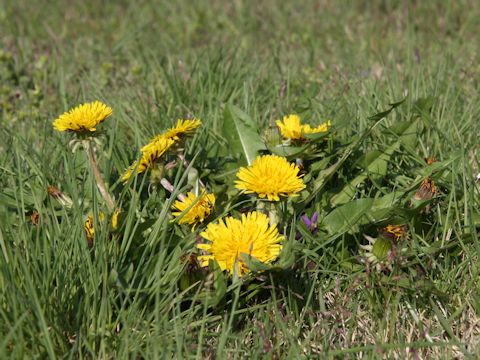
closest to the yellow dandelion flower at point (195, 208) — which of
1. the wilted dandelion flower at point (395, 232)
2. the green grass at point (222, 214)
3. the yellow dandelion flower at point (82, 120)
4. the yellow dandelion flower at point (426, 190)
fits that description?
the green grass at point (222, 214)

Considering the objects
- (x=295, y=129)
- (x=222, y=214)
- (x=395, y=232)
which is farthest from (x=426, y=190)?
(x=222, y=214)

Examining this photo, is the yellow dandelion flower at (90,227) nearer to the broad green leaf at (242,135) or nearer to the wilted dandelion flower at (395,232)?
the broad green leaf at (242,135)

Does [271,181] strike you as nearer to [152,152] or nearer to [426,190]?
[152,152]

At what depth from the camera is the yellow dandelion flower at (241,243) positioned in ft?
5.32

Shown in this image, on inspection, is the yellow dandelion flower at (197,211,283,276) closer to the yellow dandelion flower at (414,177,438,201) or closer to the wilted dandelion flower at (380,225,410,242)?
the wilted dandelion flower at (380,225,410,242)

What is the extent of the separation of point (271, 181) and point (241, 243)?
171mm

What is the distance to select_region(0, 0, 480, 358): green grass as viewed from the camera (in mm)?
1571

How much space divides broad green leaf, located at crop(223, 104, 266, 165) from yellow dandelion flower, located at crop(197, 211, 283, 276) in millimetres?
511

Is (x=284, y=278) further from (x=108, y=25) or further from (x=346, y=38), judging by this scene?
(x=108, y=25)

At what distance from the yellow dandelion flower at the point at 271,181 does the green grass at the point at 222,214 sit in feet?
0.58

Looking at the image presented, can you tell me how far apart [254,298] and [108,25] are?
270 cm

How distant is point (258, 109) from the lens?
2.78 meters

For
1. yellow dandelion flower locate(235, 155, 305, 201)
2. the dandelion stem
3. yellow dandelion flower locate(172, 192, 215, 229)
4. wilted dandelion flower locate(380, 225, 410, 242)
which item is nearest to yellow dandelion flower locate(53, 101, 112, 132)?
the dandelion stem

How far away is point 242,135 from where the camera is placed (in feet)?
7.27
